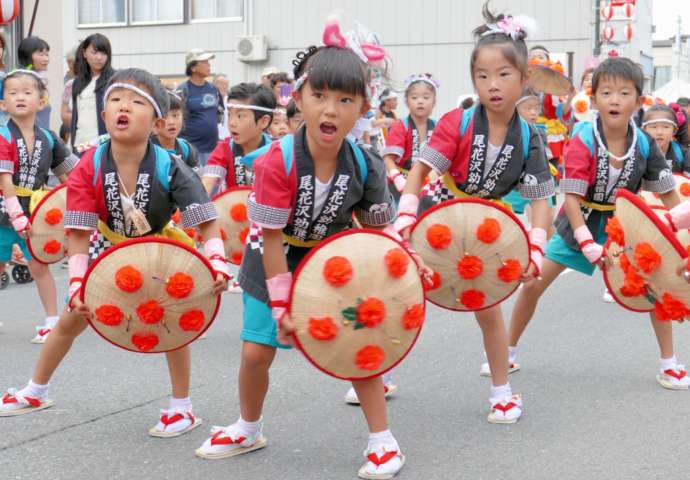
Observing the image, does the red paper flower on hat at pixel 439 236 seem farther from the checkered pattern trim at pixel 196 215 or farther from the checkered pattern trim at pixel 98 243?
the checkered pattern trim at pixel 98 243

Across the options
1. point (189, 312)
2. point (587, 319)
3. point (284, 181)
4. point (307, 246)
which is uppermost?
point (284, 181)

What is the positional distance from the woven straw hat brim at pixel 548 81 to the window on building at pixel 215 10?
14.2 metres

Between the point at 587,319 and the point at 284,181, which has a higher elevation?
the point at 284,181

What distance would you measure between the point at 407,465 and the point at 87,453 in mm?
1295

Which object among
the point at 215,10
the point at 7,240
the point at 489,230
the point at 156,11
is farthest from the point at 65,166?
the point at 156,11

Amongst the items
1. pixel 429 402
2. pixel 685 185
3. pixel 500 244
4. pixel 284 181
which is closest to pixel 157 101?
pixel 284 181

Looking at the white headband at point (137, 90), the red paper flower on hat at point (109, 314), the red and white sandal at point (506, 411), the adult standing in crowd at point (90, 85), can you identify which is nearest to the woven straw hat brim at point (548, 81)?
the adult standing in crowd at point (90, 85)

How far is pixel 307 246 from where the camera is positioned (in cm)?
377

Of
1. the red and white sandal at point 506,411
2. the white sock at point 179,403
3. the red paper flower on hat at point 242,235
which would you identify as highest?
the red paper flower on hat at point 242,235

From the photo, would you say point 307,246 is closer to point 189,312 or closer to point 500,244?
point 189,312

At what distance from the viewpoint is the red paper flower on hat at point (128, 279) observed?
12.1 feet

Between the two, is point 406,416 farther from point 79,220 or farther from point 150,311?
point 79,220

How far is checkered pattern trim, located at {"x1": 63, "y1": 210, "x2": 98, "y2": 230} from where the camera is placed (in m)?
3.87

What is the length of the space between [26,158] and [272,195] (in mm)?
2916
